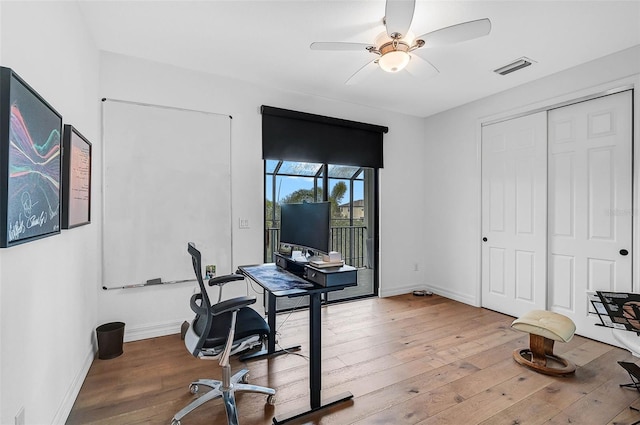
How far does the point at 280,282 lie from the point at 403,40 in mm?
1981

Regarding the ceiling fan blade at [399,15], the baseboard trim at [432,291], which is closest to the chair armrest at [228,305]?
the ceiling fan blade at [399,15]

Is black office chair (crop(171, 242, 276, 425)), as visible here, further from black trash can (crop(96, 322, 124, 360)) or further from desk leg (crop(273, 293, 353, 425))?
black trash can (crop(96, 322, 124, 360))

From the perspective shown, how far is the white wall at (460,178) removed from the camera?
11.0 feet

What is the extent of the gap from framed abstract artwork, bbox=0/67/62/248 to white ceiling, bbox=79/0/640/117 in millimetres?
1216

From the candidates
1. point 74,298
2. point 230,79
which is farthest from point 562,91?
point 74,298

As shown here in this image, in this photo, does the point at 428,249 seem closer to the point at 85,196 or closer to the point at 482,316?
the point at 482,316

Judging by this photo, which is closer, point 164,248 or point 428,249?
point 164,248

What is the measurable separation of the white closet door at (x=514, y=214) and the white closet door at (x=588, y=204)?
10 centimetres

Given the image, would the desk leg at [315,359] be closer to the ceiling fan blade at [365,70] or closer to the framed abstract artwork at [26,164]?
the framed abstract artwork at [26,164]

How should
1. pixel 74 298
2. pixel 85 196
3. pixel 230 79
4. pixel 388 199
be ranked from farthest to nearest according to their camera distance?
pixel 388 199 → pixel 230 79 → pixel 85 196 → pixel 74 298

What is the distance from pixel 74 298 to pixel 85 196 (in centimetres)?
72

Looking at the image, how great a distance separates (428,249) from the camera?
4695 mm

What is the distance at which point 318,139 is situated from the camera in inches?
150

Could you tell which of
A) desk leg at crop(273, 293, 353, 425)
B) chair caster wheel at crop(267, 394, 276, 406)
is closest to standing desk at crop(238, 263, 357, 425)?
desk leg at crop(273, 293, 353, 425)
